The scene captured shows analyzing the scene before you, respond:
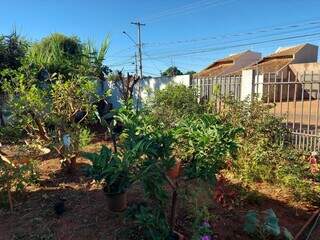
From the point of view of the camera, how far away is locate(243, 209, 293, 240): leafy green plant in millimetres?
3848

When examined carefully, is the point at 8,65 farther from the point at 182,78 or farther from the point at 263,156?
the point at 263,156

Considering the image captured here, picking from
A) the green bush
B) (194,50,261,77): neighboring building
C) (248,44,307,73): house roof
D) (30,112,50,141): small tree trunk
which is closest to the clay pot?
the green bush

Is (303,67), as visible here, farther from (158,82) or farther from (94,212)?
(94,212)

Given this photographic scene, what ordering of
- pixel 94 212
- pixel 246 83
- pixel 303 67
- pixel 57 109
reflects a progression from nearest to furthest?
1. pixel 94 212
2. pixel 57 109
3. pixel 246 83
4. pixel 303 67

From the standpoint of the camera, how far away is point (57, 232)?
13.6 ft

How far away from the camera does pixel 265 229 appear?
12.8 ft

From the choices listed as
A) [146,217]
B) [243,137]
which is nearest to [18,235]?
[146,217]

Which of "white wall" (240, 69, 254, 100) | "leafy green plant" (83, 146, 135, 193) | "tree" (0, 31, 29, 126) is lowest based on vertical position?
"leafy green plant" (83, 146, 135, 193)

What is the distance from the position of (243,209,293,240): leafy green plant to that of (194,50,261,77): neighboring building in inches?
1237

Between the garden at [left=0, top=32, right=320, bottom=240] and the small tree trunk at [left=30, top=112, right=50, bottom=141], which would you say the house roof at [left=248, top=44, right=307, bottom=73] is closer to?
the garden at [left=0, top=32, right=320, bottom=240]

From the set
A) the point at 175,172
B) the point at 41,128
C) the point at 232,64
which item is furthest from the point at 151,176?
the point at 232,64

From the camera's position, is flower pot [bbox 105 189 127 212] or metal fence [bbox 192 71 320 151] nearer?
flower pot [bbox 105 189 127 212]

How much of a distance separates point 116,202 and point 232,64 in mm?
33227

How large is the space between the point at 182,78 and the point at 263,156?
230 inches
